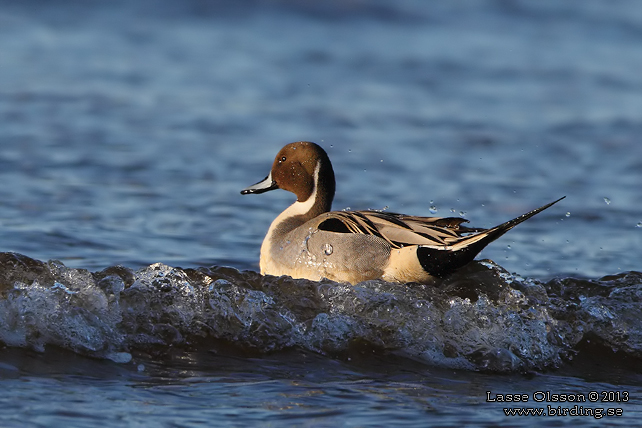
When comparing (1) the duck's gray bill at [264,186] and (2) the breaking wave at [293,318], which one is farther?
(1) the duck's gray bill at [264,186]

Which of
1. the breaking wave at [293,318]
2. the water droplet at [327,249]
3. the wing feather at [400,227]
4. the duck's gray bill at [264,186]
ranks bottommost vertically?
the breaking wave at [293,318]

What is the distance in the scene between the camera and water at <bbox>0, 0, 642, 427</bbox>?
4.47 metres

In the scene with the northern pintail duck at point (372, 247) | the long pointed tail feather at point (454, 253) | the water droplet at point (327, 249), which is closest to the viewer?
the long pointed tail feather at point (454, 253)

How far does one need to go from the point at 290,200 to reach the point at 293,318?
3212 mm

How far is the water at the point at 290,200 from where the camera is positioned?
4.47 metres

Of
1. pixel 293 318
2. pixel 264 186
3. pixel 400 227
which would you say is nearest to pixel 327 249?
pixel 400 227

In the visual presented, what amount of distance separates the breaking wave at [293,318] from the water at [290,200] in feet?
0.05

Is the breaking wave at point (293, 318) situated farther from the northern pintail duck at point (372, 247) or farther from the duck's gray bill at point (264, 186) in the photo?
the duck's gray bill at point (264, 186)

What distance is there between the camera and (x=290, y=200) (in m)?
8.23

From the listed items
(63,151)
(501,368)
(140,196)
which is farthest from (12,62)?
(501,368)

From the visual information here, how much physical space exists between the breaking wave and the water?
0.05 ft

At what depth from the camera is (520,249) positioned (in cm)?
707

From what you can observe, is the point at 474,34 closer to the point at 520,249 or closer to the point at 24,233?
the point at 520,249

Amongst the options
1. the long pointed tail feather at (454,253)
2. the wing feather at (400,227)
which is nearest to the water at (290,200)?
the long pointed tail feather at (454,253)
